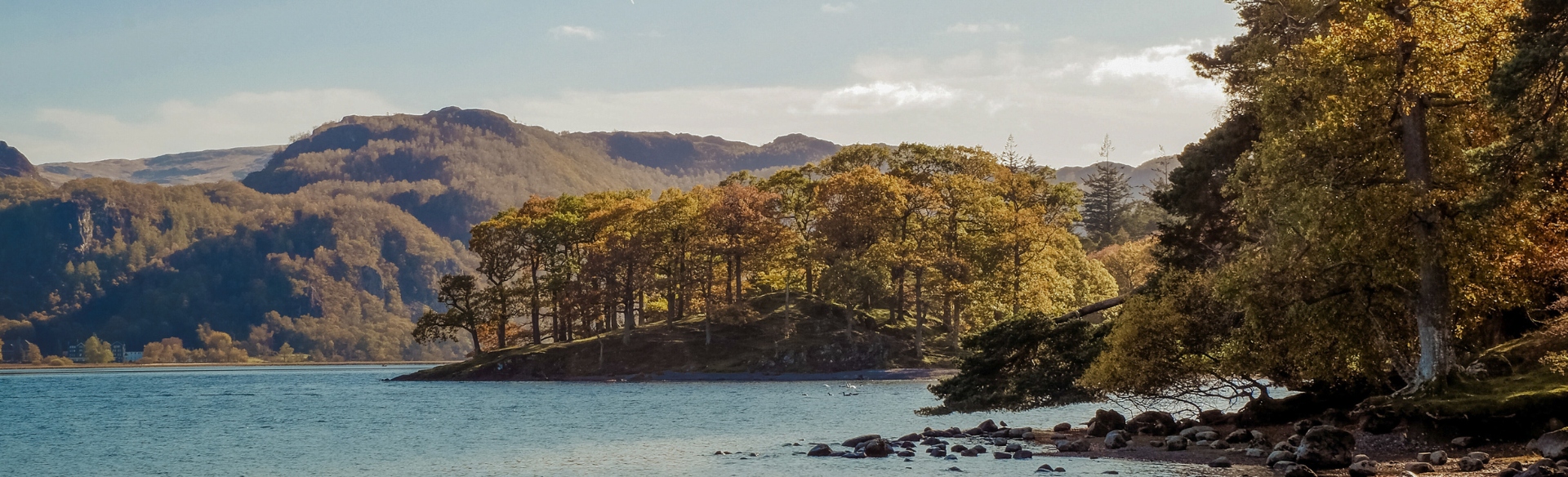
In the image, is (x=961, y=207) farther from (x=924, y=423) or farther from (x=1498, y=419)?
(x=1498, y=419)

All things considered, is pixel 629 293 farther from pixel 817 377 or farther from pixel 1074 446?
pixel 1074 446

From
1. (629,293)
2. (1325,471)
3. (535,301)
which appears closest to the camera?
(1325,471)

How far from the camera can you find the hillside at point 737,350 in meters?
100

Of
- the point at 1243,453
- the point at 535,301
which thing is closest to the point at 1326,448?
the point at 1243,453

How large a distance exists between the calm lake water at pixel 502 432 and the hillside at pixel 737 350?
9036mm

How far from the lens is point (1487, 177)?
26.2 meters

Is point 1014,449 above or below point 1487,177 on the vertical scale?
below

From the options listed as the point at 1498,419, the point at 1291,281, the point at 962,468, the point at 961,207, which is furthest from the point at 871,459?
the point at 961,207

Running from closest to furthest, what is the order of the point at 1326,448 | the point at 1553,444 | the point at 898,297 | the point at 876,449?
the point at 1553,444 → the point at 1326,448 → the point at 876,449 → the point at 898,297

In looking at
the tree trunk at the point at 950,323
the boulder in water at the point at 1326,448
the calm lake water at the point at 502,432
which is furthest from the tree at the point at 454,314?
the boulder in water at the point at 1326,448

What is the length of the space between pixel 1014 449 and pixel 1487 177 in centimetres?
1489

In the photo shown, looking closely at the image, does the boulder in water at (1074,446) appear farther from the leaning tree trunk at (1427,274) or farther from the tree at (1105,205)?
the tree at (1105,205)

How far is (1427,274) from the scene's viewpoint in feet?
97.2

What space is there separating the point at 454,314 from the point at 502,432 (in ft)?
217
